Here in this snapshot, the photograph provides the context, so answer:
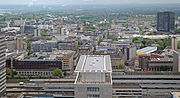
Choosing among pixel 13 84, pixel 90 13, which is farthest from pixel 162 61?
pixel 90 13

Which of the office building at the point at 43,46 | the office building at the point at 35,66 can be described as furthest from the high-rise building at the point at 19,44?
the office building at the point at 35,66

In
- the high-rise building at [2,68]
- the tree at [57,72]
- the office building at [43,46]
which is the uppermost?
the high-rise building at [2,68]

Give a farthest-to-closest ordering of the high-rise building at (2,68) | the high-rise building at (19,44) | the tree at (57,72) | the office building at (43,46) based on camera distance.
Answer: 1. the high-rise building at (19,44)
2. the office building at (43,46)
3. the tree at (57,72)
4. the high-rise building at (2,68)

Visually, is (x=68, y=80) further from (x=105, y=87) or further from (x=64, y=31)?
(x=64, y=31)

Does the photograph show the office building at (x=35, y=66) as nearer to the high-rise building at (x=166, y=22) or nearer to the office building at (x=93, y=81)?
the office building at (x=93, y=81)

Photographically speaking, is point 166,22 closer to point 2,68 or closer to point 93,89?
point 2,68

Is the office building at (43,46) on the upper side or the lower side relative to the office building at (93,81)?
lower
